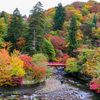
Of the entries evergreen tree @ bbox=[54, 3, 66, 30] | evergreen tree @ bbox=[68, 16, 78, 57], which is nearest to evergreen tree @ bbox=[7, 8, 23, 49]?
evergreen tree @ bbox=[68, 16, 78, 57]

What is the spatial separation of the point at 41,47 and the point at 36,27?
4.73m

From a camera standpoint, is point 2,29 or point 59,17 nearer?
point 2,29

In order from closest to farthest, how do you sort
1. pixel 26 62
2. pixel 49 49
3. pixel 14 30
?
pixel 26 62 < pixel 14 30 < pixel 49 49

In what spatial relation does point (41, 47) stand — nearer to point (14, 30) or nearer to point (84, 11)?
point (14, 30)

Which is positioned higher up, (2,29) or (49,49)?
(2,29)

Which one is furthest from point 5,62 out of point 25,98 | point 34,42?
point 34,42

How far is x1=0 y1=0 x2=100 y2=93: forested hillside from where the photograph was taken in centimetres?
1832

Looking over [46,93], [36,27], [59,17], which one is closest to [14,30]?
[36,27]

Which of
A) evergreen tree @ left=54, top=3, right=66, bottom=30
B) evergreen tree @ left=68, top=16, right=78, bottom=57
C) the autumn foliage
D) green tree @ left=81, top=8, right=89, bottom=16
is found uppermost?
green tree @ left=81, top=8, right=89, bottom=16

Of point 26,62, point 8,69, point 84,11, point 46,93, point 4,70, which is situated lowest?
point 46,93

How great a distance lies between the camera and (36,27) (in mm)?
26859

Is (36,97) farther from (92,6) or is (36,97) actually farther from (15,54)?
(92,6)

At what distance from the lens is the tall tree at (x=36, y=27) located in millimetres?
27172

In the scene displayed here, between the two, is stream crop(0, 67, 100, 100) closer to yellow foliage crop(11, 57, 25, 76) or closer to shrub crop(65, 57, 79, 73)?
yellow foliage crop(11, 57, 25, 76)
